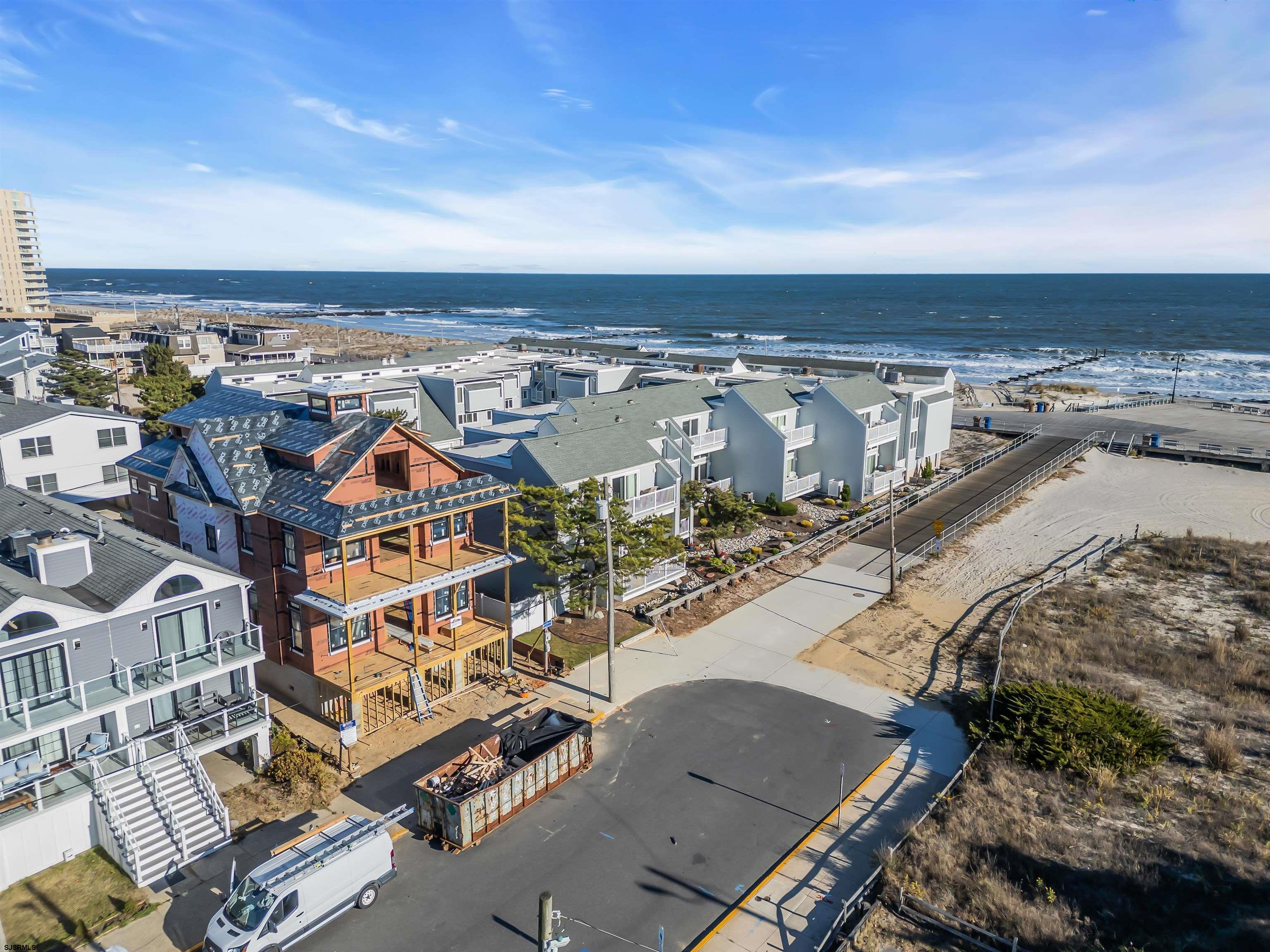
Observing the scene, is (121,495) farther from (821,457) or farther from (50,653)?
(821,457)

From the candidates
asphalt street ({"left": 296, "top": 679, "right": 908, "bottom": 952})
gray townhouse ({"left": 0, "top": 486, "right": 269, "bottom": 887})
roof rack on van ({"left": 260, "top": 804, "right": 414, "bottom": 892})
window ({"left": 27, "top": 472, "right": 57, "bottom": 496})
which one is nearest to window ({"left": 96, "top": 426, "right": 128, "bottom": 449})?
A: window ({"left": 27, "top": 472, "right": 57, "bottom": 496})

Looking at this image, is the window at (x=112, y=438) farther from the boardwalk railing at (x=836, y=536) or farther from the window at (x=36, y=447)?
A: the boardwalk railing at (x=836, y=536)

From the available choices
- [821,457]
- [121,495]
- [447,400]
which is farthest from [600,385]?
[121,495]

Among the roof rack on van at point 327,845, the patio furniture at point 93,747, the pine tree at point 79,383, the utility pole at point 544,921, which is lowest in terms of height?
the roof rack on van at point 327,845

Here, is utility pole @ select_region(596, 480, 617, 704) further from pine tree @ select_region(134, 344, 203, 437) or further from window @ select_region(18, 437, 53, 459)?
pine tree @ select_region(134, 344, 203, 437)

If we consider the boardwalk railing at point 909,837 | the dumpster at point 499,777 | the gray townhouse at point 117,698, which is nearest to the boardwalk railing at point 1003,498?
the boardwalk railing at point 909,837

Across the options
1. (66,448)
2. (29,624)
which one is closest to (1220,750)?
(29,624)
